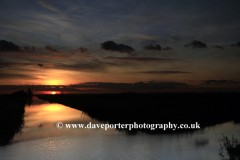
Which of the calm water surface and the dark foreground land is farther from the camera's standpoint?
the dark foreground land

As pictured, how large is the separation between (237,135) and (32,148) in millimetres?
14844

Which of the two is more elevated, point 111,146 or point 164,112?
point 164,112

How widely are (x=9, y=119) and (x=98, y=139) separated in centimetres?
1261

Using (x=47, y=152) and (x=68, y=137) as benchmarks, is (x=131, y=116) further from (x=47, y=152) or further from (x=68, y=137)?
(x=47, y=152)

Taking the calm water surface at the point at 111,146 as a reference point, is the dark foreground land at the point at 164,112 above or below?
above

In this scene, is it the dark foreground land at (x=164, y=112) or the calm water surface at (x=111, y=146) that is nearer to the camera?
the calm water surface at (x=111, y=146)

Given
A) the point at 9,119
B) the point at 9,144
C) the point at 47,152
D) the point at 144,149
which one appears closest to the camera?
the point at 47,152

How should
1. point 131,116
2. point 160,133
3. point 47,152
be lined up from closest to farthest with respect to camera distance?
1. point 47,152
2. point 160,133
3. point 131,116

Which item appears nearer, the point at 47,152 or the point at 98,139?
the point at 47,152

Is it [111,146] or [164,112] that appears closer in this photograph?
[111,146]

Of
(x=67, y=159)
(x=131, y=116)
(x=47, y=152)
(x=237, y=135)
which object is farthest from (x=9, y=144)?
(x=237, y=135)

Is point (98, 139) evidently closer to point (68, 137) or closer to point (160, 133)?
point (68, 137)

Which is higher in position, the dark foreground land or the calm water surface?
the dark foreground land

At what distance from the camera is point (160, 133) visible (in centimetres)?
1491
